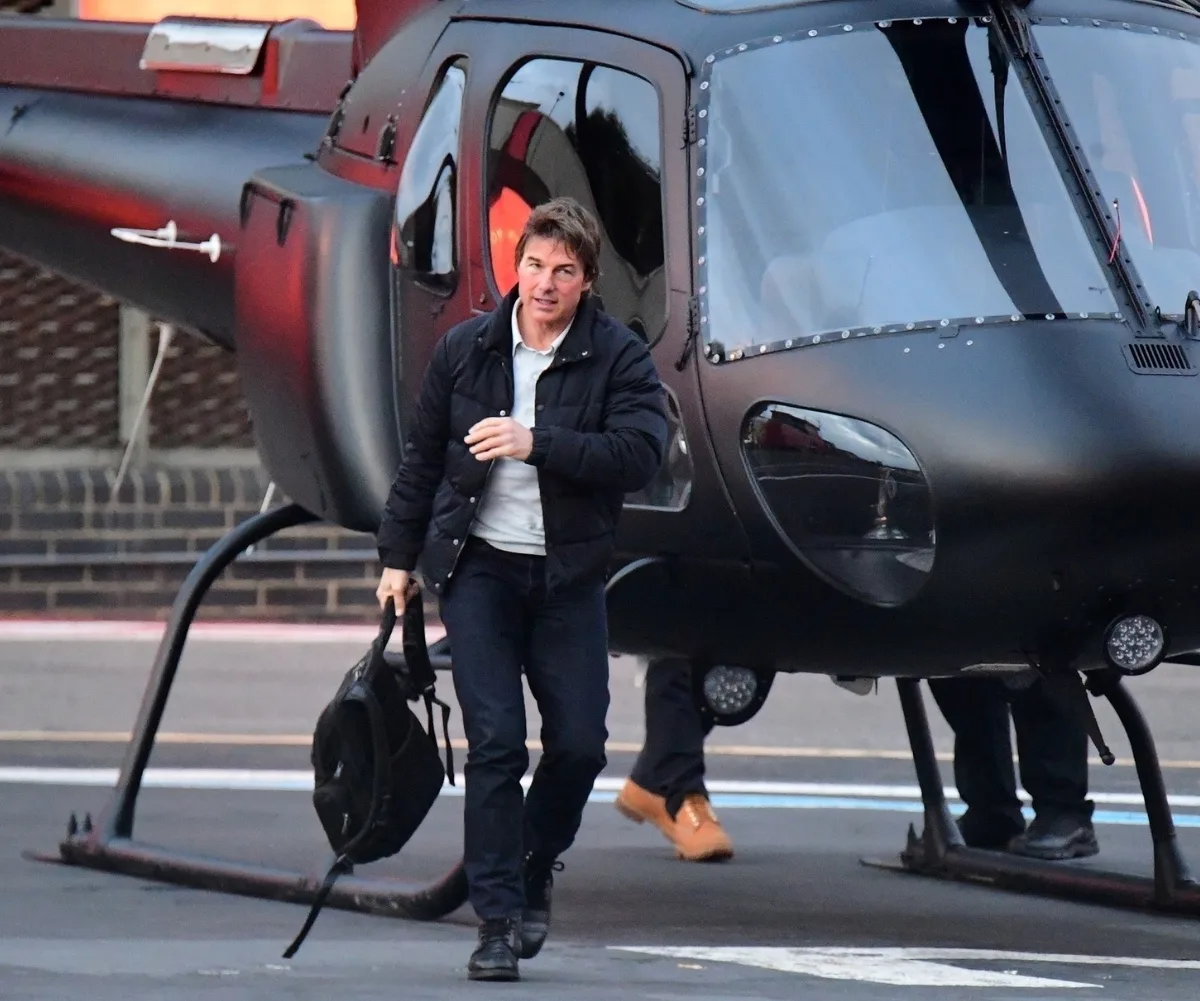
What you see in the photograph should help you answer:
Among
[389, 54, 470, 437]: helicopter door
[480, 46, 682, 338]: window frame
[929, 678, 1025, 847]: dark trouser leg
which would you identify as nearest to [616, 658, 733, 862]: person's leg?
[929, 678, 1025, 847]: dark trouser leg

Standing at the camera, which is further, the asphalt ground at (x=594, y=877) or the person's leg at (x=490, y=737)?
the asphalt ground at (x=594, y=877)

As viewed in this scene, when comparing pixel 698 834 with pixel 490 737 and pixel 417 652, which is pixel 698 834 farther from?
pixel 490 737

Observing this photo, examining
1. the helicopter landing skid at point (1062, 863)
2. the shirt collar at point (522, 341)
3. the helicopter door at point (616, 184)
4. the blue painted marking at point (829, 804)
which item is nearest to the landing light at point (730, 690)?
the helicopter landing skid at point (1062, 863)

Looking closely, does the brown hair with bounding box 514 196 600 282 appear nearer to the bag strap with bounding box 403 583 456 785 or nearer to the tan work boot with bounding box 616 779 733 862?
the bag strap with bounding box 403 583 456 785

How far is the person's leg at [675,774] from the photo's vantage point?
7.88 metres

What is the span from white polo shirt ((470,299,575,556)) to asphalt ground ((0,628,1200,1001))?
88 centimetres

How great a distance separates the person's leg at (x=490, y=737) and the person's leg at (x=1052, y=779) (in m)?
2.49

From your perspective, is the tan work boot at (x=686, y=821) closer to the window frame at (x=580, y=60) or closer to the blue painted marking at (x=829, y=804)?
the blue painted marking at (x=829, y=804)

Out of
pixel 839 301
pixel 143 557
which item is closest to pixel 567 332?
pixel 839 301

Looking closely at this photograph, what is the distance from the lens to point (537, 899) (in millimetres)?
5805

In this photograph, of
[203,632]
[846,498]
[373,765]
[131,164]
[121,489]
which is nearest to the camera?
[846,498]

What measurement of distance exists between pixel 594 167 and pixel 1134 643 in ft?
5.27

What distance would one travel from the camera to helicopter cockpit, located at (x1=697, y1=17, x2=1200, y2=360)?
18.7 ft

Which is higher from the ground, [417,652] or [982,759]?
[417,652]
